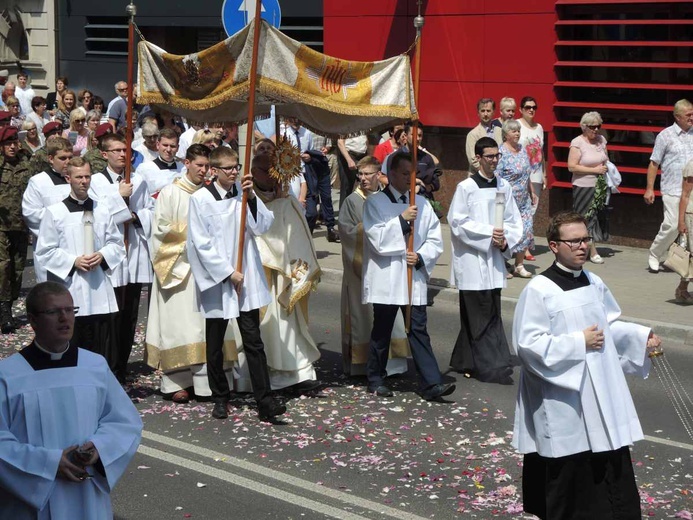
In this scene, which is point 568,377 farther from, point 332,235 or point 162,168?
point 332,235

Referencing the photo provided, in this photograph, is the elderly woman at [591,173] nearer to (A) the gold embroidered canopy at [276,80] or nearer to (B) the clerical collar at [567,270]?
(A) the gold embroidered canopy at [276,80]

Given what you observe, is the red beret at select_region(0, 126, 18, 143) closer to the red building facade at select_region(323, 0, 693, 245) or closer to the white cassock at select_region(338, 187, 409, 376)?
the white cassock at select_region(338, 187, 409, 376)

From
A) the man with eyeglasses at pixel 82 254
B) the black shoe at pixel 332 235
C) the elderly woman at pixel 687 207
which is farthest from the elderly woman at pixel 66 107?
the man with eyeglasses at pixel 82 254

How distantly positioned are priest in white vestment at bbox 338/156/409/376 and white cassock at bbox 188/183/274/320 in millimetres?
1192

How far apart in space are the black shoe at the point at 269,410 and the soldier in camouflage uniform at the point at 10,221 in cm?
389

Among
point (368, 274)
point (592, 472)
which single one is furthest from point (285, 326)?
point (592, 472)

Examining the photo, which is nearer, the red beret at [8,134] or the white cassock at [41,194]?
the white cassock at [41,194]

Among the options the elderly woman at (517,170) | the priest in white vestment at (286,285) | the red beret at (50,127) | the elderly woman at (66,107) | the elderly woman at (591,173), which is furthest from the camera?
the elderly woman at (66,107)

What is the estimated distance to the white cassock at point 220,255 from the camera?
29.6 feet

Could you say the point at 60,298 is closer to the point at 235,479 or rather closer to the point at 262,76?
the point at 235,479

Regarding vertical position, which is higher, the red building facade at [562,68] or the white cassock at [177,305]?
the red building facade at [562,68]

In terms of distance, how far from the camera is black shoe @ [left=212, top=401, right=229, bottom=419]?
9203 mm

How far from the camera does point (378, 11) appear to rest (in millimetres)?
19734

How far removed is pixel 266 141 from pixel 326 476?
2766mm
